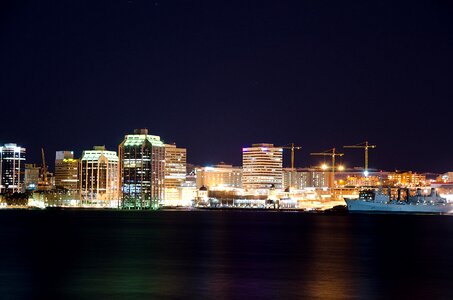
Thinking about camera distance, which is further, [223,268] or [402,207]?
[402,207]

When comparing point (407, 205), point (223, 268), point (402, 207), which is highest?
point (407, 205)

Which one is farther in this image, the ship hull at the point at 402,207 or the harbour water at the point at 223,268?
the ship hull at the point at 402,207

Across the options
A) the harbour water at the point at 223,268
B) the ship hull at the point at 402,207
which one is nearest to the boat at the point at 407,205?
the ship hull at the point at 402,207

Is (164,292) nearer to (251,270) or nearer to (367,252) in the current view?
(251,270)

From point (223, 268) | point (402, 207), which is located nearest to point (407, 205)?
point (402, 207)

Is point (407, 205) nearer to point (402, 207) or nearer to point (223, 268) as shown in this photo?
point (402, 207)

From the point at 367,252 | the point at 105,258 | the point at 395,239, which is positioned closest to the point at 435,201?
the point at 395,239

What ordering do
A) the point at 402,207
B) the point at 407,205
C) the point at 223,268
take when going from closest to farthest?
the point at 223,268, the point at 407,205, the point at 402,207

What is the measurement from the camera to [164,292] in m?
34.8

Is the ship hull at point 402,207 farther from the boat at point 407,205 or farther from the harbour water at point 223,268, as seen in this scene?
the harbour water at point 223,268

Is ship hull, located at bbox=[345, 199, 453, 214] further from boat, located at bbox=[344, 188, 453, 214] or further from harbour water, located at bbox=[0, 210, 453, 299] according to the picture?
harbour water, located at bbox=[0, 210, 453, 299]

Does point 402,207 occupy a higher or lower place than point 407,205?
lower

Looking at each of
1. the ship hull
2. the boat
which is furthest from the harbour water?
the boat

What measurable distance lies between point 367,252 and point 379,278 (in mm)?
17639
